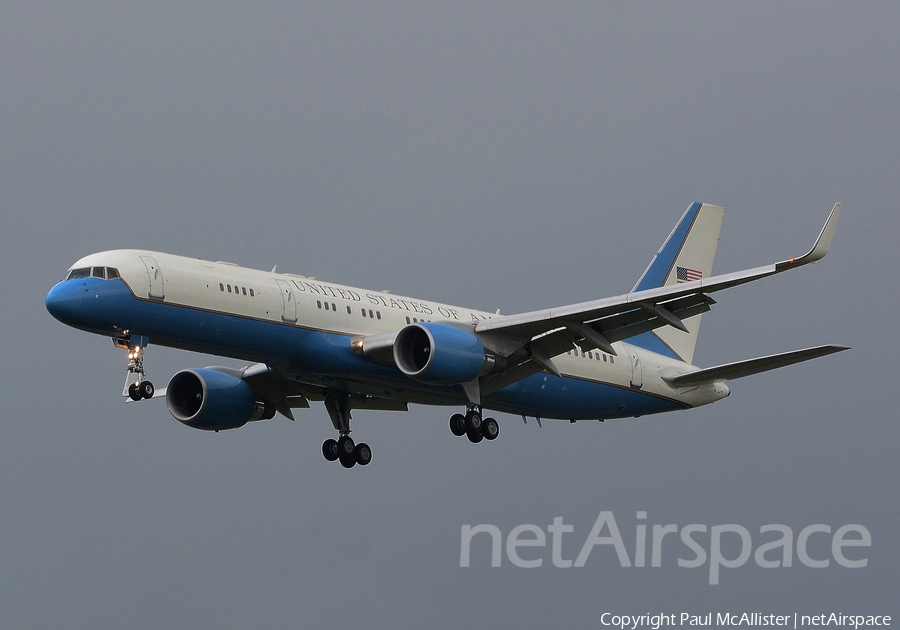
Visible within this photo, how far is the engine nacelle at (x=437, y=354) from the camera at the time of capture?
137 ft

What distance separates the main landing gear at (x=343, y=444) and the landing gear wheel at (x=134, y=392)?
10.0 m

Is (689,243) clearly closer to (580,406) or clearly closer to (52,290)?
(580,406)

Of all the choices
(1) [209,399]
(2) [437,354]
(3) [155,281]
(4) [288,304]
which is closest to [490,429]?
(2) [437,354]

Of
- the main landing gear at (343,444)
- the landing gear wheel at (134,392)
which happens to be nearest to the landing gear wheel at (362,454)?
the main landing gear at (343,444)

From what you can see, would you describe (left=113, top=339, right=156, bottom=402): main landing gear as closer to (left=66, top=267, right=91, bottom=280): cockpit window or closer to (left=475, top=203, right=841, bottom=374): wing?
(left=66, top=267, right=91, bottom=280): cockpit window

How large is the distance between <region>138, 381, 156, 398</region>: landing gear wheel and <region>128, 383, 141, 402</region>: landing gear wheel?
0.28ft

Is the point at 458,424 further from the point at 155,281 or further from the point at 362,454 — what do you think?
the point at 155,281

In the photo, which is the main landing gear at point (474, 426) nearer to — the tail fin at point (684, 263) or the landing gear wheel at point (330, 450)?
the landing gear wheel at point (330, 450)

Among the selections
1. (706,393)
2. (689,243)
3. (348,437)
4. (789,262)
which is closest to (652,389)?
(706,393)

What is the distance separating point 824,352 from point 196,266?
18.2 meters

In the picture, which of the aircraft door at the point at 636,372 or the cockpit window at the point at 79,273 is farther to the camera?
the aircraft door at the point at 636,372

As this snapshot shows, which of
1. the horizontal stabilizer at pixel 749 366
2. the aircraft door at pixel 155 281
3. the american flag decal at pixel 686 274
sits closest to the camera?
the aircraft door at pixel 155 281

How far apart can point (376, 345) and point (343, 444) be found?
7.14m

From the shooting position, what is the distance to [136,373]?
39.8 m
